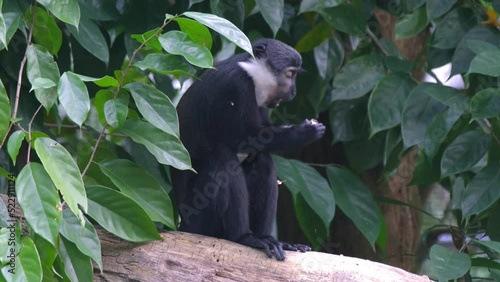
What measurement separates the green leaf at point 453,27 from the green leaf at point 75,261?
282 cm

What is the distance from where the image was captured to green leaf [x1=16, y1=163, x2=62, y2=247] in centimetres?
307

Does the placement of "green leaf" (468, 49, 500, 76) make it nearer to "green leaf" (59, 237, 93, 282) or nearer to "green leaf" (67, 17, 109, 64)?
"green leaf" (67, 17, 109, 64)

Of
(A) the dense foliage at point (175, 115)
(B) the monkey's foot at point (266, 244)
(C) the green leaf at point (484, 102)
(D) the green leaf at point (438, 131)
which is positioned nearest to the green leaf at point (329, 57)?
(A) the dense foliage at point (175, 115)

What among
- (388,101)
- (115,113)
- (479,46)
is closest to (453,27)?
(479,46)

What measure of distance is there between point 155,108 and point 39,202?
82 centimetres

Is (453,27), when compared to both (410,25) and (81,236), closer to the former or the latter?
(410,25)

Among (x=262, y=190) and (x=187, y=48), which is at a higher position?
(x=187, y=48)

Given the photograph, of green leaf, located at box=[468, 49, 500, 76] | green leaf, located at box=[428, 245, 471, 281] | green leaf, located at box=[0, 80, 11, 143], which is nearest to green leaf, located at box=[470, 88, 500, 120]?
green leaf, located at box=[468, 49, 500, 76]

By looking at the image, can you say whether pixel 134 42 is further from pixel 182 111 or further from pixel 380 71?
pixel 380 71

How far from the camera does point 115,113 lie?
3717 millimetres

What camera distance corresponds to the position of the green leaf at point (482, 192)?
4828 millimetres

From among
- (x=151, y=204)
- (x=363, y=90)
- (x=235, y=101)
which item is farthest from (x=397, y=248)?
(x=151, y=204)

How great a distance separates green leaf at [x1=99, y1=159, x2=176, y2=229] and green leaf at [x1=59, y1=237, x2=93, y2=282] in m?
0.42

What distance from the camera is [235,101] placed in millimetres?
4523
